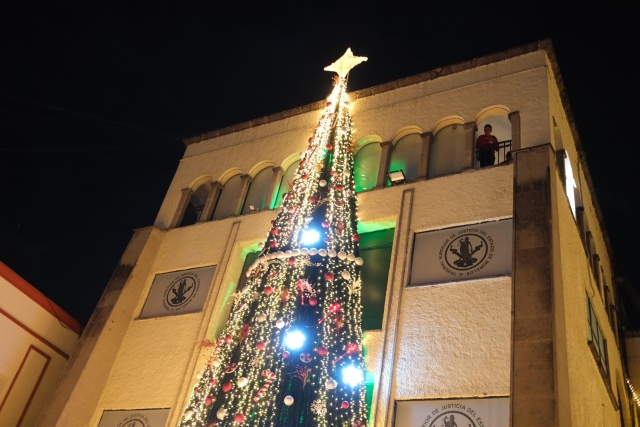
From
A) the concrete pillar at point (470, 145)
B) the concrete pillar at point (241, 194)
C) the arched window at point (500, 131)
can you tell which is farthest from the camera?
the concrete pillar at point (241, 194)

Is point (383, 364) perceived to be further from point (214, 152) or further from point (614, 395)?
point (214, 152)

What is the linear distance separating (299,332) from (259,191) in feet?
17.3

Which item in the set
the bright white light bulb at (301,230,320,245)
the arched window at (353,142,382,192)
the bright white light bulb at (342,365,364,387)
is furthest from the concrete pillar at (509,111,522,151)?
the bright white light bulb at (342,365,364,387)

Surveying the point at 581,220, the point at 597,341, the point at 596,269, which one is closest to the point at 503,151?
the point at 581,220

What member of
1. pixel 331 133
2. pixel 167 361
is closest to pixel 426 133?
pixel 331 133

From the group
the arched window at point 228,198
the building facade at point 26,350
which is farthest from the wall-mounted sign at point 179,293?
the building facade at point 26,350

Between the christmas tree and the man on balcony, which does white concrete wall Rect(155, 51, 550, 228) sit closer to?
the man on balcony

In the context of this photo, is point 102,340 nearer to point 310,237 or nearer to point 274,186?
point 274,186

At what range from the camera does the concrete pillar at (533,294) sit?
6941mm

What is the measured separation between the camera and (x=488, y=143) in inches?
412

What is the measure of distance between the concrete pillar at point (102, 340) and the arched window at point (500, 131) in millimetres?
6607

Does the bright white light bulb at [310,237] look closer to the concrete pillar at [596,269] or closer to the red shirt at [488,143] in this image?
the red shirt at [488,143]

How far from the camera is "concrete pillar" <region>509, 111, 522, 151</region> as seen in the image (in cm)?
1010

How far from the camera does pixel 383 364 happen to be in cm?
854
